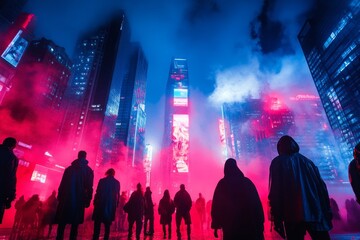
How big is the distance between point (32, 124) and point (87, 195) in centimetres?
6687

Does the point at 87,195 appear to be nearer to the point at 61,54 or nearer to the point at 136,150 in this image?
the point at 61,54

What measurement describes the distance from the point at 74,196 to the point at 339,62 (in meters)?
81.4

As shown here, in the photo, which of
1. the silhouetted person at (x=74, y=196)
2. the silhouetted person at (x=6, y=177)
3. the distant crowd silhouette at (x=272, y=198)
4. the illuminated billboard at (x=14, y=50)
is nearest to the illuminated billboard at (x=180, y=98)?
the illuminated billboard at (x=14, y=50)

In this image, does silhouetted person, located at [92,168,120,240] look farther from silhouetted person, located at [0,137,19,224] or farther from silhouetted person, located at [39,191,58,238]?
silhouetted person, located at [39,191,58,238]

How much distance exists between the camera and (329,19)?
63.0 meters

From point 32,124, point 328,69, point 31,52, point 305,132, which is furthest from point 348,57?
point 31,52

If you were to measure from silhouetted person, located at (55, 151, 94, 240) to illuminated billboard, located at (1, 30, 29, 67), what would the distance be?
49431 mm

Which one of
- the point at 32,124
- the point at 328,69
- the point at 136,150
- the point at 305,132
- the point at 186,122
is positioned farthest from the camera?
the point at 305,132

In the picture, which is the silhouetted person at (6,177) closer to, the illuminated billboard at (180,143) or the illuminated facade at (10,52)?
the illuminated facade at (10,52)

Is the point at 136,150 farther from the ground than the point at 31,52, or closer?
closer

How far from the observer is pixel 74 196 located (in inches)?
180

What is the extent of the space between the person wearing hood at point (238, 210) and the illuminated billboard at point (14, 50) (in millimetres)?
52701

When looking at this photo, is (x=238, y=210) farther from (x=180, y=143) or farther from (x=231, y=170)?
(x=180, y=143)

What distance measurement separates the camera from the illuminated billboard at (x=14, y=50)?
39469 millimetres
